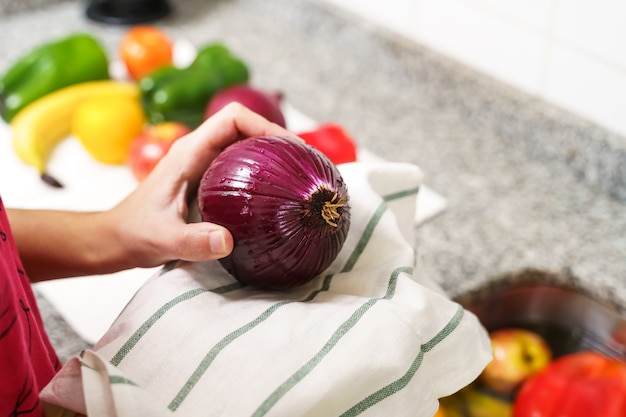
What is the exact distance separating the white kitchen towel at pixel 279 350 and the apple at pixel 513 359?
0.92 feet

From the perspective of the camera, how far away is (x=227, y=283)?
1.73ft

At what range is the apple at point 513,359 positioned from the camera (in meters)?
0.78

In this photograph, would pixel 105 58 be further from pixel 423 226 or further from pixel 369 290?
pixel 369 290

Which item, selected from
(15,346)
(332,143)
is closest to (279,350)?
(15,346)

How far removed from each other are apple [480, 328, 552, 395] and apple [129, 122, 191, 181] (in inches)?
18.1

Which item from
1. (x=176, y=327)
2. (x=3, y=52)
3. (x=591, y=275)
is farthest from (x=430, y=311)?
(x=3, y=52)

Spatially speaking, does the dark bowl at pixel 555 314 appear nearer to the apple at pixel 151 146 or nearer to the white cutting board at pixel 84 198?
the white cutting board at pixel 84 198

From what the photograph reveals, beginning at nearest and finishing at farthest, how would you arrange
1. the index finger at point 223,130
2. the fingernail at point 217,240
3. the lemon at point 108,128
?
the fingernail at point 217,240 < the index finger at point 223,130 < the lemon at point 108,128

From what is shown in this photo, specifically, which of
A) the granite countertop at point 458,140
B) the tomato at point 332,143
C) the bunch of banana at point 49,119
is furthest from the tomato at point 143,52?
the tomato at point 332,143

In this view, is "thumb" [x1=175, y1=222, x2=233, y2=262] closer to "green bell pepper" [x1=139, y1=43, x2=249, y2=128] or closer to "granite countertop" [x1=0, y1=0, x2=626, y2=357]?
"granite countertop" [x1=0, y1=0, x2=626, y2=357]

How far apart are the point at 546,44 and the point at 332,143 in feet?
0.95

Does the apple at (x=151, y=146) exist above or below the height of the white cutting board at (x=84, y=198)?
above

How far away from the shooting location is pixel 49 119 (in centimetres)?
99

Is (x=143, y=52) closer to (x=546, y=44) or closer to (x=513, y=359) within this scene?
(x=546, y=44)
